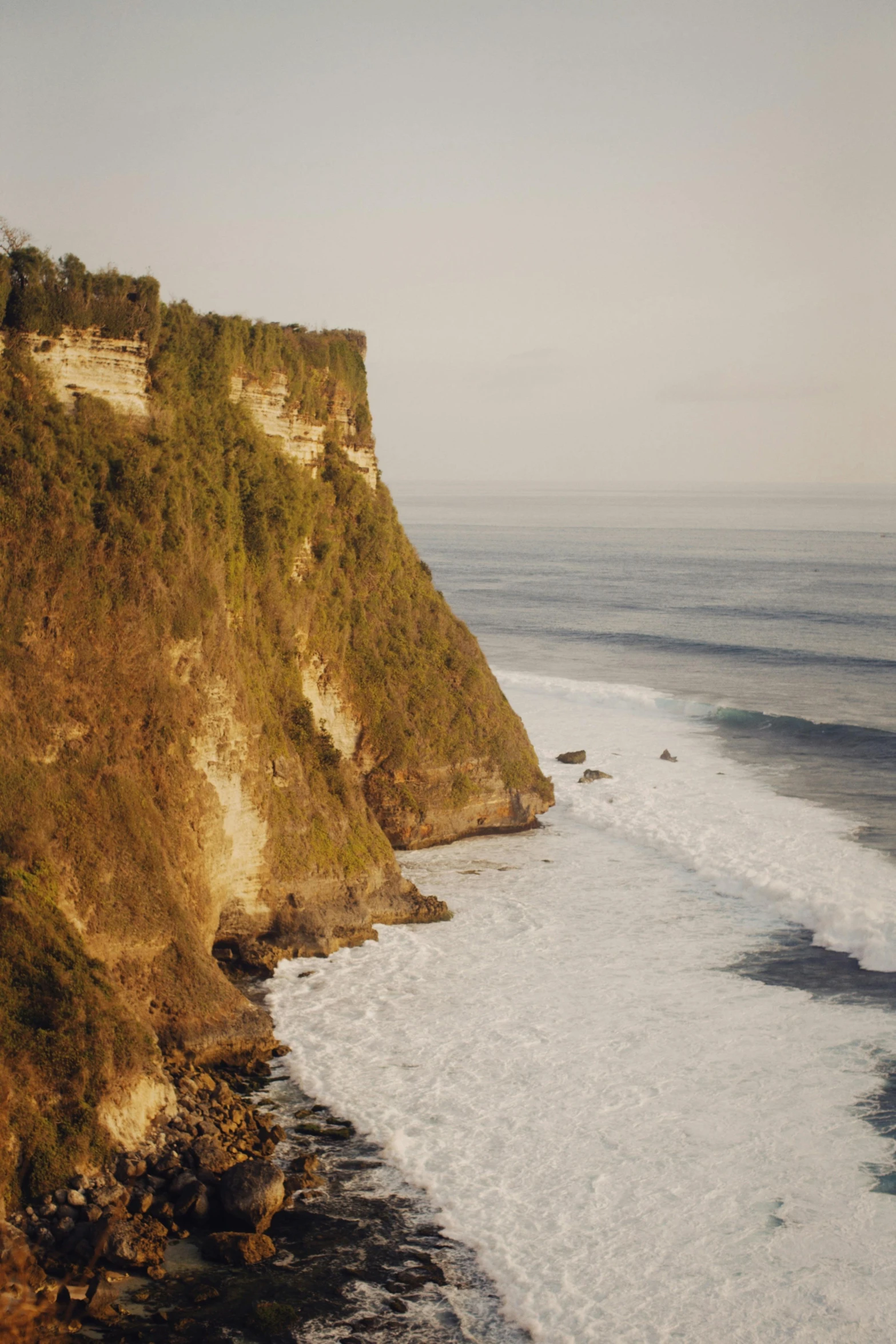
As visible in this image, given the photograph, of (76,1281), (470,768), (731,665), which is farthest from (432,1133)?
(731,665)

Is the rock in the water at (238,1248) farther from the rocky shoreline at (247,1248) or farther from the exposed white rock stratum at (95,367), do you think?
the exposed white rock stratum at (95,367)

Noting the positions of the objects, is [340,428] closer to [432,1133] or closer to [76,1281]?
[432,1133]

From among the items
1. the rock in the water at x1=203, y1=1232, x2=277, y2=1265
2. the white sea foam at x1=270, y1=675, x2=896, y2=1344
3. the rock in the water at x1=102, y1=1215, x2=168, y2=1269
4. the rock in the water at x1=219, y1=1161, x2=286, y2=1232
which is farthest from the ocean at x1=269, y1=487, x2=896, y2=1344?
the rock in the water at x1=102, y1=1215, x2=168, y2=1269

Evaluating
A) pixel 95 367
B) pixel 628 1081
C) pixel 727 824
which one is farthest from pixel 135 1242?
pixel 727 824

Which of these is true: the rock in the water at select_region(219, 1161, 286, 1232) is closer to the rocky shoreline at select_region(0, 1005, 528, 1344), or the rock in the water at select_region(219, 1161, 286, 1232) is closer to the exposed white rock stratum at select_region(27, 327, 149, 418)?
the rocky shoreline at select_region(0, 1005, 528, 1344)

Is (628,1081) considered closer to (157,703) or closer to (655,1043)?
(655,1043)

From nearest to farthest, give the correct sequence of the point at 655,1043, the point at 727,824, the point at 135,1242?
the point at 135,1242 → the point at 655,1043 → the point at 727,824
